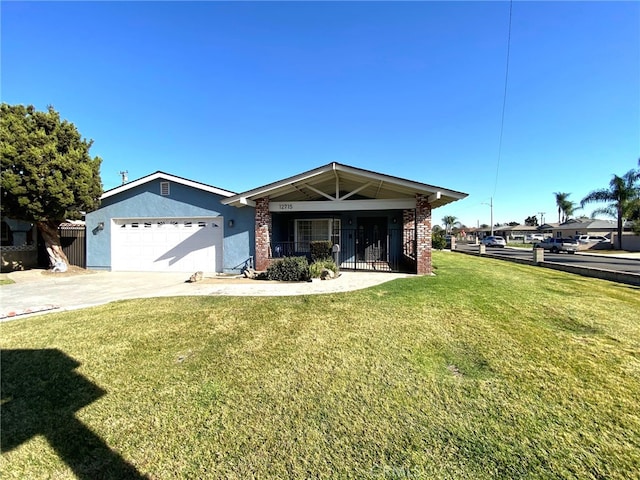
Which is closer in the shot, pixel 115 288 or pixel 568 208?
pixel 115 288

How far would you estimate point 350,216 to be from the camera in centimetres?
1454

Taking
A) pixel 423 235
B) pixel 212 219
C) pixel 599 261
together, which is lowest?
pixel 599 261

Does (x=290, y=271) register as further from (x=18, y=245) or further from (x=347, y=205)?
(x=18, y=245)

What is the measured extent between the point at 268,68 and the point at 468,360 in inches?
515

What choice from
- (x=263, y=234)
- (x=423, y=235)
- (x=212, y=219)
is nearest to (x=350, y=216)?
(x=423, y=235)

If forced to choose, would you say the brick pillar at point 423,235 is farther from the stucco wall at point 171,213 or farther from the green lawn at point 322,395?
the stucco wall at point 171,213

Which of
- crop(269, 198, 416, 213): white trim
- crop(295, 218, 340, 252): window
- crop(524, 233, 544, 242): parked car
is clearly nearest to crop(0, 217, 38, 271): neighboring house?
crop(269, 198, 416, 213): white trim

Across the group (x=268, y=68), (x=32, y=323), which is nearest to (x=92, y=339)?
(x=32, y=323)

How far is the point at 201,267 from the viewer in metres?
12.0

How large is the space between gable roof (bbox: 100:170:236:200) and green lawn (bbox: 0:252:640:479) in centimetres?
703

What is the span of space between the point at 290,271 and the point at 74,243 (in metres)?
11.6

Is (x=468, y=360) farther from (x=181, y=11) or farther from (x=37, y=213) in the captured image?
(x=37, y=213)

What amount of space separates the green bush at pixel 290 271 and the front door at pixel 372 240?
5.76 m

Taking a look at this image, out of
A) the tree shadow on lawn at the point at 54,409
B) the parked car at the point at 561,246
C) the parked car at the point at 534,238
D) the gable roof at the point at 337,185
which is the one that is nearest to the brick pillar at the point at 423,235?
the gable roof at the point at 337,185
